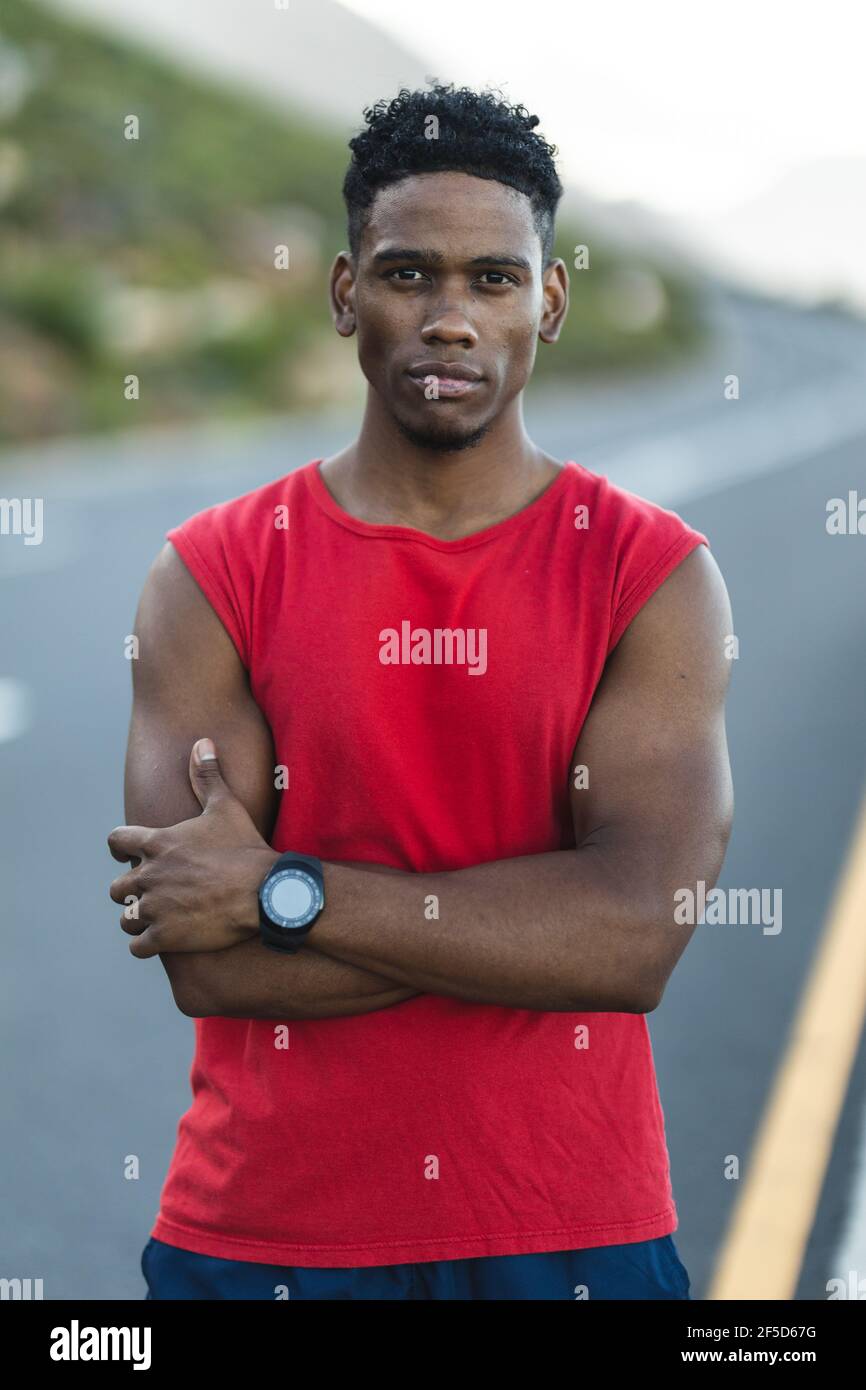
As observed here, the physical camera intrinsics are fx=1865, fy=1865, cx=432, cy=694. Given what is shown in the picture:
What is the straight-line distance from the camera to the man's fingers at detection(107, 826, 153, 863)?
2756 mm

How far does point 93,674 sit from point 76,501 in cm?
678

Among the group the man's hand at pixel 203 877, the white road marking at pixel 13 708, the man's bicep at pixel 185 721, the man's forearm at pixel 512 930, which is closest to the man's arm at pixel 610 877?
the man's forearm at pixel 512 930

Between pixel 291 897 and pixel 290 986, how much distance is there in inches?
5.3

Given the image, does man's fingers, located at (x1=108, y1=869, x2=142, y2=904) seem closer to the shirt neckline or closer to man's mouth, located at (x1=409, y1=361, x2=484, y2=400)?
the shirt neckline

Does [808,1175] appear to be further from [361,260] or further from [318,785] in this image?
[361,260]

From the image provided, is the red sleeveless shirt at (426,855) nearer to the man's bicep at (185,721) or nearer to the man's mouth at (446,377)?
the man's bicep at (185,721)

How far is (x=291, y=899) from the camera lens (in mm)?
2639

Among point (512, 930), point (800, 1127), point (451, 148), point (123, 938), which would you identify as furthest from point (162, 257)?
point (512, 930)

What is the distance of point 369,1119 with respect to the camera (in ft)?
8.73

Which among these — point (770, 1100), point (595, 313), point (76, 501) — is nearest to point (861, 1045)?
point (770, 1100)

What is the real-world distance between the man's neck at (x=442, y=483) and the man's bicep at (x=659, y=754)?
0.28 meters

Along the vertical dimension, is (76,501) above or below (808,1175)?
above

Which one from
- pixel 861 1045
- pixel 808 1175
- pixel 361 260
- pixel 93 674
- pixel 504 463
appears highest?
pixel 93 674

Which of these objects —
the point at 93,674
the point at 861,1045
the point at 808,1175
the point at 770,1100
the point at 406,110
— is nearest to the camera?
the point at 406,110
